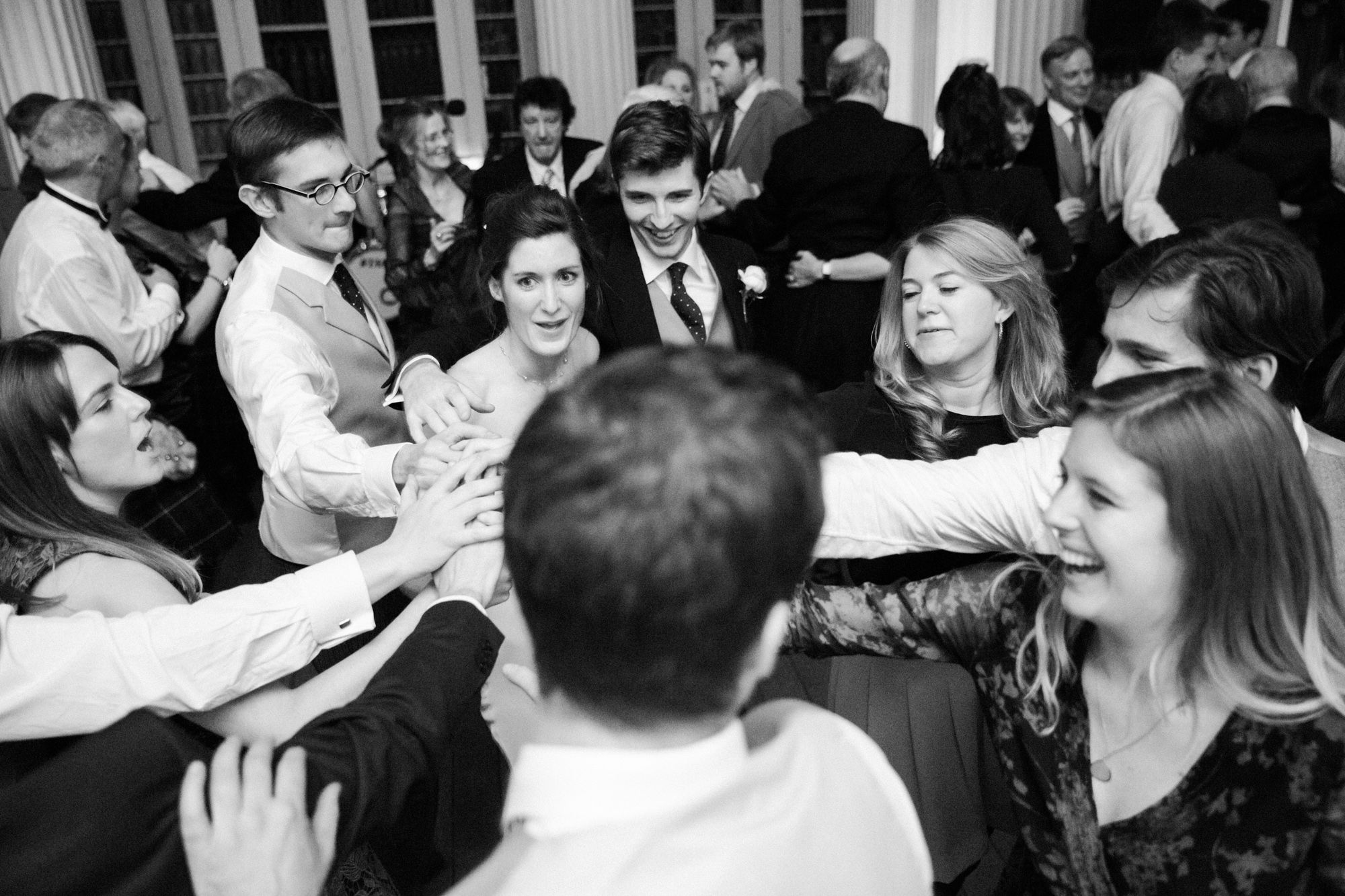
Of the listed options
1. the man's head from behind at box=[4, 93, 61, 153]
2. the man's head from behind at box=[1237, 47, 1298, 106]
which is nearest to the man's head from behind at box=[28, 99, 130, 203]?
the man's head from behind at box=[4, 93, 61, 153]

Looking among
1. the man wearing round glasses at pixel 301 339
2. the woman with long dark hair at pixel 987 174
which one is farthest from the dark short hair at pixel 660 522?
the woman with long dark hair at pixel 987 174

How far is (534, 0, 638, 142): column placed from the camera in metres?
5.73

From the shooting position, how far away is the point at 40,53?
515 centimetres

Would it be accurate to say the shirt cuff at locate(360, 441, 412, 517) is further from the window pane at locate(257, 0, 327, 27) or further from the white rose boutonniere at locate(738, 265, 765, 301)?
the window pane at locate(257, 0, 327, 27)

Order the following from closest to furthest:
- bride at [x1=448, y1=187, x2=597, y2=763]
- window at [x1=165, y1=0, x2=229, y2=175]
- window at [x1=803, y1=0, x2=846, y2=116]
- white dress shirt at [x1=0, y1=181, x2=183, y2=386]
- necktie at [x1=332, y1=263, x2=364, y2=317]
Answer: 1. bride at [x1=448, y1=187, x2=597, y2=763]
2. necktie at [x1=332, y1=263, x2=364, y2=317]
3. white dress shirt at [x1=0, y1=181, x2=183, y2=386]
4. window at [x1=165, y1=0, x2=229, y2=175]
5. window at [x1=803, y1=0, x2=846, y2=116]

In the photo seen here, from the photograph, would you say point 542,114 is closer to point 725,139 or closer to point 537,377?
point 725,139

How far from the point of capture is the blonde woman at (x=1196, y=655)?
105cm

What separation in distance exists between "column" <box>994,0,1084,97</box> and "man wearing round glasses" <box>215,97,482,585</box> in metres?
4.84

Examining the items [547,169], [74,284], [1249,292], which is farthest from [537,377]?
[547,169]

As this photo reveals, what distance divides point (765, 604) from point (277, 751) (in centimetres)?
58

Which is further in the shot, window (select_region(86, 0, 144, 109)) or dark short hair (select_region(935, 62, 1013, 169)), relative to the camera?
window (select_region(86, 0, 144, 109))

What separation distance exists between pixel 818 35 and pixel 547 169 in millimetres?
3790

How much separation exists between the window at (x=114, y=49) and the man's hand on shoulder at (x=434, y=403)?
18.4 feet

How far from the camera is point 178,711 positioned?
1101 millimetres
